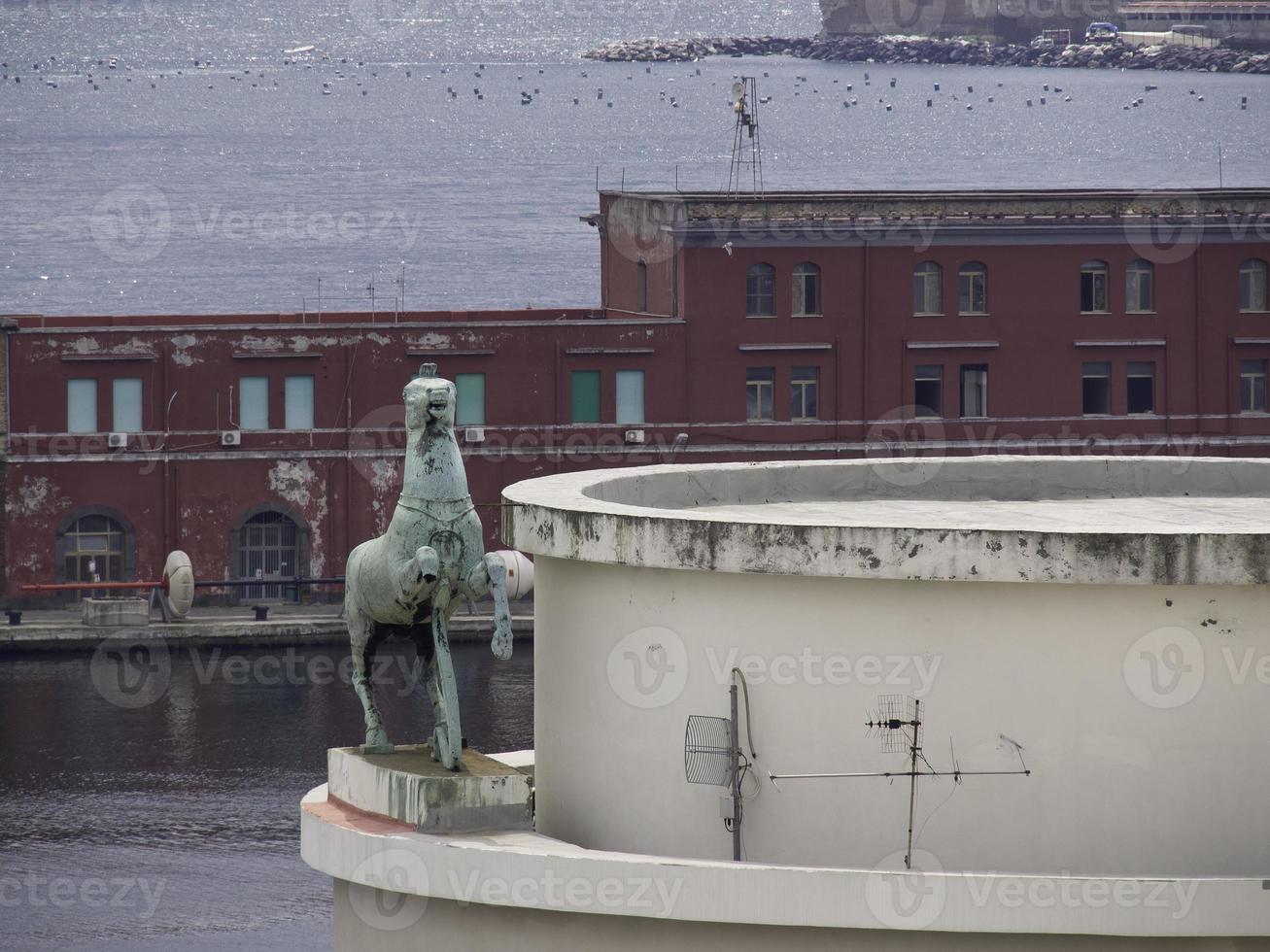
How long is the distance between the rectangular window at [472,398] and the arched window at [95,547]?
28.5 feet

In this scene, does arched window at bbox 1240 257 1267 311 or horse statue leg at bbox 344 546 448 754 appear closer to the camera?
horse statue leg at bbox 344 546 448 754

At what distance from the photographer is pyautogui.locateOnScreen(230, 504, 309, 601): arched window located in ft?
215

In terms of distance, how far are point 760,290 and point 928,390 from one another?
508 cm

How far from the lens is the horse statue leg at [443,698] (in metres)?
16.7

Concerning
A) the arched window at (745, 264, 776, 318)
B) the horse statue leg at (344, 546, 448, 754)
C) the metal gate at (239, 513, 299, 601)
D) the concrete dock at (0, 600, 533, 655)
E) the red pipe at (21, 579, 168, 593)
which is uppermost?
the arched window at (745, 264, 776, 318)

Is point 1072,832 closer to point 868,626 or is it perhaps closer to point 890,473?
point 868,626

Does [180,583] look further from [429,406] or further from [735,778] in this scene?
[735,778]

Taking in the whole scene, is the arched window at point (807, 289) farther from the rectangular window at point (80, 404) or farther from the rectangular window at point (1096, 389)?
the rectangular window at point (80, 404)

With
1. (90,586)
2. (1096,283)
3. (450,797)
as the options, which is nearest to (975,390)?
(1096,283)

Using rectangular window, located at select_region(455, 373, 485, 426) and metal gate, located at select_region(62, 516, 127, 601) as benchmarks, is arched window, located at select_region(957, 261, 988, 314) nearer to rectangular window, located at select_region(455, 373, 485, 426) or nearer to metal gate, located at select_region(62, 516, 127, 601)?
rectangular window, located at select_region(455, 373, 485, 426)

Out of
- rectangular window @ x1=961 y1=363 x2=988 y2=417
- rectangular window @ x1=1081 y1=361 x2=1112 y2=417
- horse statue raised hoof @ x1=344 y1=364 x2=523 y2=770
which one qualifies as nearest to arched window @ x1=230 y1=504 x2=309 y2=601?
rectangular window @ x1=961 y1=363 x2=988 y2=417

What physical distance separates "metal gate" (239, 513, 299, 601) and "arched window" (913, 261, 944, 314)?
16746 mm

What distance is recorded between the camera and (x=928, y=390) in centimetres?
6744

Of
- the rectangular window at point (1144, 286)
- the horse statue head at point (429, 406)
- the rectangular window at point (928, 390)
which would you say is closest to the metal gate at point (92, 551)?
the rectangular window at point (928, 390)
